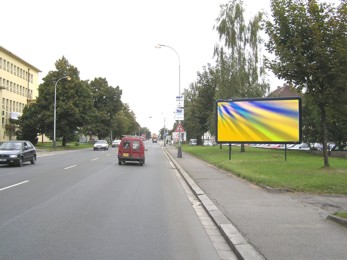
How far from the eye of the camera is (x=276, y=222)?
7.89m

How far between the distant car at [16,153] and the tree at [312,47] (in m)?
14.3

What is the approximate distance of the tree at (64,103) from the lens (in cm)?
5816

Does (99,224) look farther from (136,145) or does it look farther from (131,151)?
(136,145)

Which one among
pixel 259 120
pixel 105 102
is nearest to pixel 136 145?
pixel 259 120

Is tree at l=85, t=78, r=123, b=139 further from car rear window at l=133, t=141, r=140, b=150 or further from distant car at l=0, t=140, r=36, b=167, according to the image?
distant car at l=0, t=140, r=36, b=167

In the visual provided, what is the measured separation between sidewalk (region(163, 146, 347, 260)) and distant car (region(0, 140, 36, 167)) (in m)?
13.4

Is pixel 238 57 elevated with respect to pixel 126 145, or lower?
elevated

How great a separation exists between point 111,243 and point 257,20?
34.1m

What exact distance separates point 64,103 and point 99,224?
53045mm

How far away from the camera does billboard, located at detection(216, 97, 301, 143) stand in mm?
22781

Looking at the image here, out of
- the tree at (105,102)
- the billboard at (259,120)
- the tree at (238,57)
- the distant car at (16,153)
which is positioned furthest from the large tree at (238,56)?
the tree at (105,102)

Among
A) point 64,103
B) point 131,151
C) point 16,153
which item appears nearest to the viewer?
point 16,153

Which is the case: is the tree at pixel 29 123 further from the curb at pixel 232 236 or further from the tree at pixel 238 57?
the curb at pixel 232 236

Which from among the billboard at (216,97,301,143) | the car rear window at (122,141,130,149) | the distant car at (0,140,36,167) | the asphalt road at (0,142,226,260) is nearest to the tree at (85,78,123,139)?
the car rear window at (122,141,130,149)
